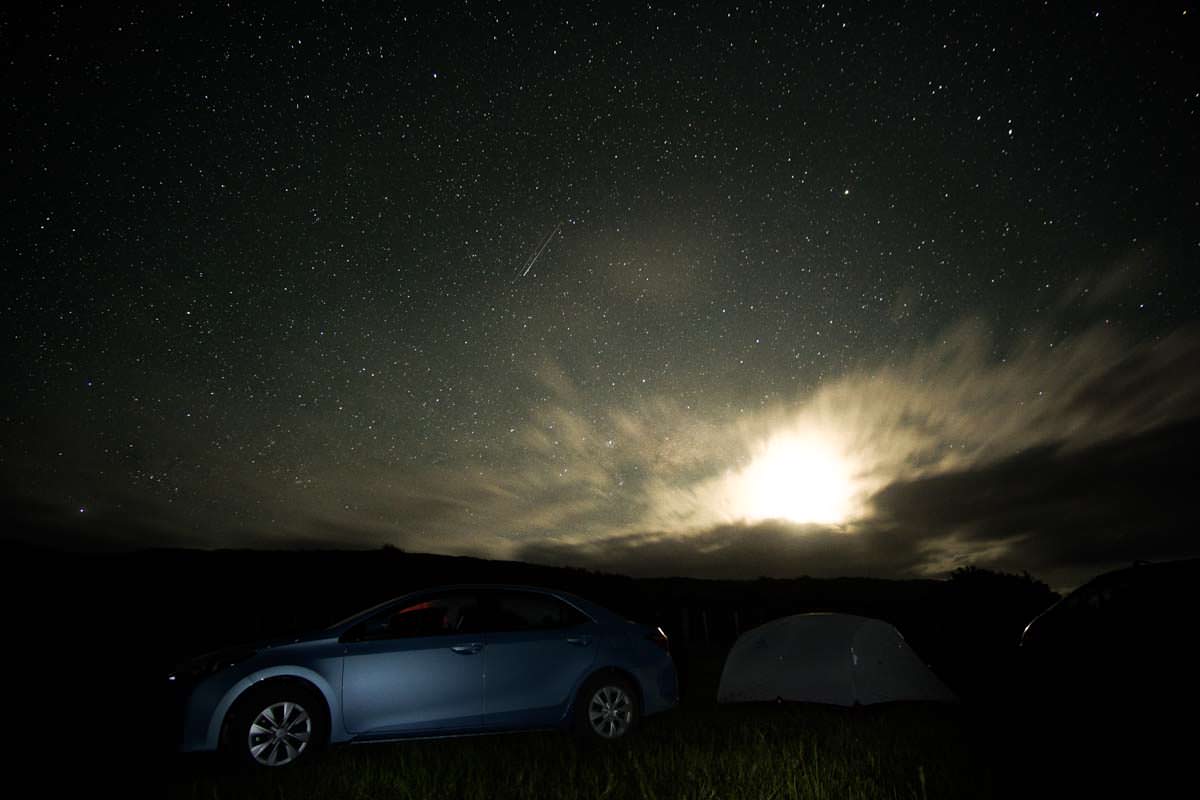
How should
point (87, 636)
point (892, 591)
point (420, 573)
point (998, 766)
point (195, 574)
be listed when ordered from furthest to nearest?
point (892, 591) → point (420, 573) → point (195, 574) → point (87, 636) → point (998, 766)

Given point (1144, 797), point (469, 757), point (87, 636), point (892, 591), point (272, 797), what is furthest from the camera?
point (892, 591)

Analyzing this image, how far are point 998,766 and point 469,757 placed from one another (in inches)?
174

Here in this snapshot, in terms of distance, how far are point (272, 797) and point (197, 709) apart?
1618 mm

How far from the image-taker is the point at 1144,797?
500 cm

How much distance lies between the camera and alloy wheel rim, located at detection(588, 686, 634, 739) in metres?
7.99

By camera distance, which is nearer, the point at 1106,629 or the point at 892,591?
the point at 1106,629

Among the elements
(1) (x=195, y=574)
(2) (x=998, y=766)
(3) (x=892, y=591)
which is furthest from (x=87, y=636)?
(3) (x=892, y=591)

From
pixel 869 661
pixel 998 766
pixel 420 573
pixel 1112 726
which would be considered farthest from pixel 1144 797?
pixel 420 573

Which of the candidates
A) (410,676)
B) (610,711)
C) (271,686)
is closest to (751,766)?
(610,711)

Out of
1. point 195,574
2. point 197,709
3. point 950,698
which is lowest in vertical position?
point 950,698

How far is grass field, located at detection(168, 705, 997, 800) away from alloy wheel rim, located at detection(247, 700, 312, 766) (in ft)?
0.83

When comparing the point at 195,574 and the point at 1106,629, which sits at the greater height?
the point at 195,574

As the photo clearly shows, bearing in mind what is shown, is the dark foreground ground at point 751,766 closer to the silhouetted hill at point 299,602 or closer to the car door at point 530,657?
the car door at point 530,657

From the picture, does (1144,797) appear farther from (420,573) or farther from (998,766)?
(420,573)
